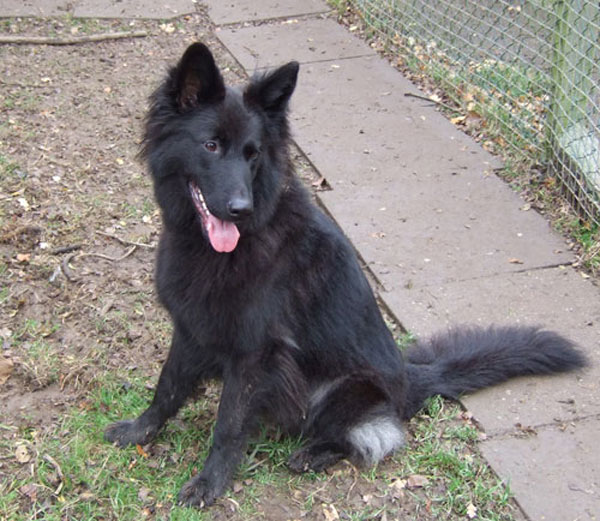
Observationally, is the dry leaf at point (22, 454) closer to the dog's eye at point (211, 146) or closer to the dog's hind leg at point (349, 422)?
the dog's hind leg at point (349, 422)

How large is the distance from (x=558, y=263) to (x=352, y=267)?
5.37 feet

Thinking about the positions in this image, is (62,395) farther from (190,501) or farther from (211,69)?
(211,69)

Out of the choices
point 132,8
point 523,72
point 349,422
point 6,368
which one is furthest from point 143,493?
point 132,8

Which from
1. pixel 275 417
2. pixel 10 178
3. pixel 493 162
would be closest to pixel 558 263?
pixel 493 162

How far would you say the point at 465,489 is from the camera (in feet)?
9.81

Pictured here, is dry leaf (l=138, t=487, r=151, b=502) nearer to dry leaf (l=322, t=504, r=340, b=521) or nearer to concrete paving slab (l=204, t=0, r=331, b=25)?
dry leaf (l=322, t=504, r=340, b=521)

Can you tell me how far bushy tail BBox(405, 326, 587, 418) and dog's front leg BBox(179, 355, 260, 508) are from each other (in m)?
0.76

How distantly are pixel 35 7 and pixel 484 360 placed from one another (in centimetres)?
573

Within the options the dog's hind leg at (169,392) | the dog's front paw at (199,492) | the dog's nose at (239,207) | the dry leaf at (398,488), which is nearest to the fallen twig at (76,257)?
the dog's hind leg at (169,392)

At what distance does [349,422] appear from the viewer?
3148mm

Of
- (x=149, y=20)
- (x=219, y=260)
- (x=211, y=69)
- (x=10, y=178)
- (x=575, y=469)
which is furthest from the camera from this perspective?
(x=149, y=20)

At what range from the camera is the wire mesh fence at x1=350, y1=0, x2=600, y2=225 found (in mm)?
4641

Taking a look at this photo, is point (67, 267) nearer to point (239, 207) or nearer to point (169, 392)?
point (169, 392)

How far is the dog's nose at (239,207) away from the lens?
2.61 meters
